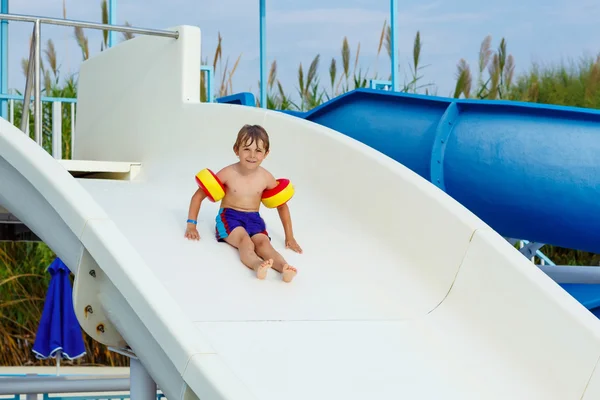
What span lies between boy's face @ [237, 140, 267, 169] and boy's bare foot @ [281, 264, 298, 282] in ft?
2.19

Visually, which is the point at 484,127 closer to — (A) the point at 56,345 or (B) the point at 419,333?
(B) the point at 419,333

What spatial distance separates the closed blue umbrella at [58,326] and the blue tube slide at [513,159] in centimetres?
371

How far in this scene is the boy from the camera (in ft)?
14.2

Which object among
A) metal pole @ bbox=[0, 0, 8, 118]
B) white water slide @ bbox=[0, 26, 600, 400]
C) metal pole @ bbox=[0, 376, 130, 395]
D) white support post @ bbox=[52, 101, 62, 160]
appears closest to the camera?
white water slide @ bbox=[0, 26, 600, 400]

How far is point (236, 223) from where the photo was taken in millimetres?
4375

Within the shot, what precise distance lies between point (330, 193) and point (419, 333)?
1329mm

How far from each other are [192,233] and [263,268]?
1.79 ft

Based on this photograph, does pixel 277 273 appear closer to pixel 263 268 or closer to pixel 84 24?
pixel 263 268

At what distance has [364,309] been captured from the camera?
13.2ft

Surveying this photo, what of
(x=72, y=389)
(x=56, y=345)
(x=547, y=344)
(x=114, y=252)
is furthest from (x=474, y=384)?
(x=56, y=345)

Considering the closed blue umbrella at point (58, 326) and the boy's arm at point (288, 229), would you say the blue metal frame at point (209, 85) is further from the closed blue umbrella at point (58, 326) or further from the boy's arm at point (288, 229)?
the boy's arm at point (288, 229)

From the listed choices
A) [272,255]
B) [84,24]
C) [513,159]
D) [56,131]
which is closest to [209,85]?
[56,131]

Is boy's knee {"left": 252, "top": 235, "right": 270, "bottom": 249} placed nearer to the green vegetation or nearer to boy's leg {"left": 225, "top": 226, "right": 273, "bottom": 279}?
boy's leg {"left": 225, "top": 226, "right": 273, "bottom": 279}

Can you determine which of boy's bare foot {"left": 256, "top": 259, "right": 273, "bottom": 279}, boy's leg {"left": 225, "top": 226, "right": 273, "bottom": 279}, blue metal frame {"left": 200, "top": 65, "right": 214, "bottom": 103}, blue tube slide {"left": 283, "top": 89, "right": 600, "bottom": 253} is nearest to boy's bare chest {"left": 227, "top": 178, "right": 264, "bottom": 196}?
boy's leg {"left": 225, "top": 226, "right": 273, "bottom": 279}
